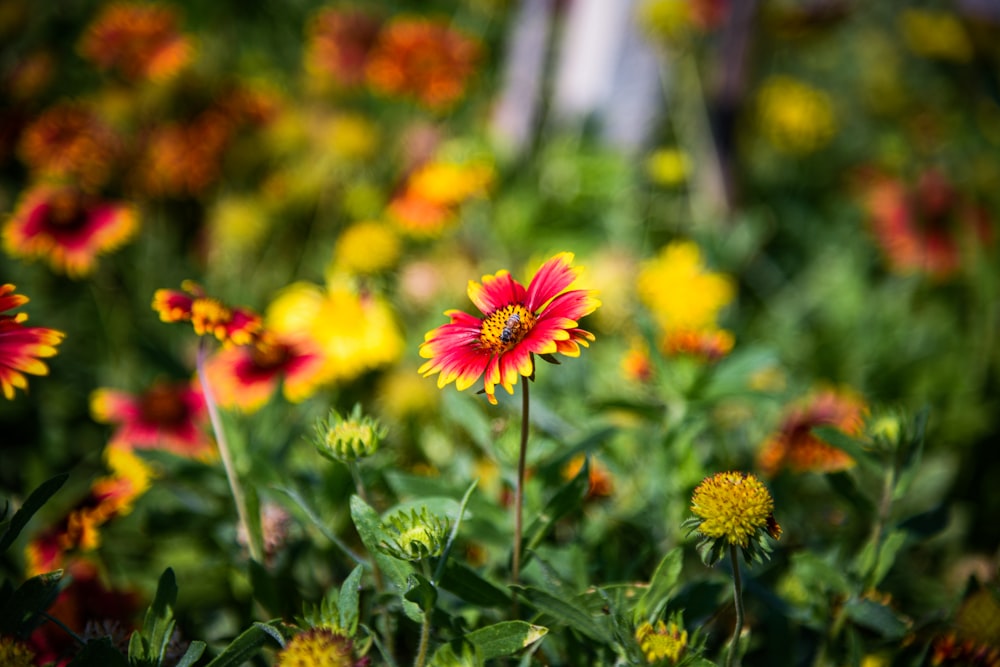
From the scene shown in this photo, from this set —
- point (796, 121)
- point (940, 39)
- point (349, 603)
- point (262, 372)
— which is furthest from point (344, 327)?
point (940, 39)

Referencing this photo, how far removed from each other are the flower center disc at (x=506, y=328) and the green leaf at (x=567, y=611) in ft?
0.70

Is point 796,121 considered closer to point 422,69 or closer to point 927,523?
point 422,69

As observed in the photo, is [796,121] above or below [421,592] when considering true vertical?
above

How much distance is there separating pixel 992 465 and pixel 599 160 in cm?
102

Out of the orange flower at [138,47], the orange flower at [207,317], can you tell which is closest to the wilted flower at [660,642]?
the orange flower at [207,317]

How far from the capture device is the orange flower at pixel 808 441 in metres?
1.09

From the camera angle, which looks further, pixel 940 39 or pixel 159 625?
pixel 940 39

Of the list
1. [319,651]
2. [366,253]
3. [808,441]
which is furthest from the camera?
[366,253]

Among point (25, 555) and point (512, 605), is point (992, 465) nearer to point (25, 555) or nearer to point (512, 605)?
point (512, 605)

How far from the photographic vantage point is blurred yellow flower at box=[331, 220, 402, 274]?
1.42m

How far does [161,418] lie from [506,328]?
0.71 m

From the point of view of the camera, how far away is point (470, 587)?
736 millimetres

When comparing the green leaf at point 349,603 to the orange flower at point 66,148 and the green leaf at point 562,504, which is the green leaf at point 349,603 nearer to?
the green leaf at point 562,504

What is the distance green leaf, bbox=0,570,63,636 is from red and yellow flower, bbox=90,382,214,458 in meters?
0.43
